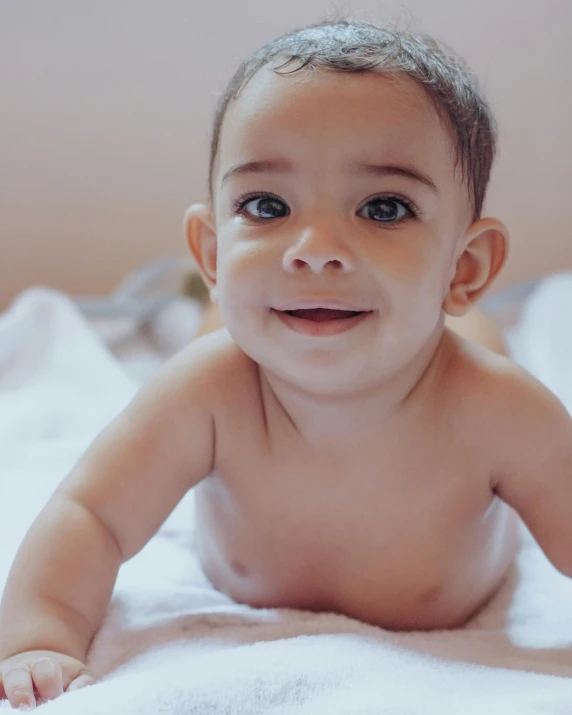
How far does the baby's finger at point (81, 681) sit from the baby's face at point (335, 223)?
0.84 feet

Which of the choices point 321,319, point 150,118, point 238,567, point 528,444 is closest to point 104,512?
point 238,567

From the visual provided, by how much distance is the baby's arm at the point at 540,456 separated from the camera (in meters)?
0.75

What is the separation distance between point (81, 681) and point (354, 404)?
29 centimetres

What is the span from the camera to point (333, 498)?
Result: 77cm

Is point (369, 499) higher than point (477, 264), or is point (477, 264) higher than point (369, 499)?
point (477, 264)

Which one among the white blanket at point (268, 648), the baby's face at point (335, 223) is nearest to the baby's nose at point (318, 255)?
the baby's face at point (335, 223)

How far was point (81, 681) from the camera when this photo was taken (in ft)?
2.16

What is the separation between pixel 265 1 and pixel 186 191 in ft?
1.10

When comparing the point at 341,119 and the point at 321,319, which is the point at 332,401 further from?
the point at 341,119

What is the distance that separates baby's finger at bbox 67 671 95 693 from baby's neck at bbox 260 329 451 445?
244 mm

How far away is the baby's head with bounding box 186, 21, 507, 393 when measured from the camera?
660 millimetres

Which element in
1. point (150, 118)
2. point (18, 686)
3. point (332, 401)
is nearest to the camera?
point (18, 686)

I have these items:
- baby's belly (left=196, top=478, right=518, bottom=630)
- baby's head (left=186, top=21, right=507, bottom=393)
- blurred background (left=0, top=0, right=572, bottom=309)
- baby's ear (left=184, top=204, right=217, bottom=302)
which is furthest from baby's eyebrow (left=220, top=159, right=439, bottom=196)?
blurred background (left=0, top=0, right=572, bottom=309)

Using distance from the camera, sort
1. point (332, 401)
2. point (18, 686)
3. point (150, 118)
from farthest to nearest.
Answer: point (150, 118) < point (332, 401) < point (18, 686)
